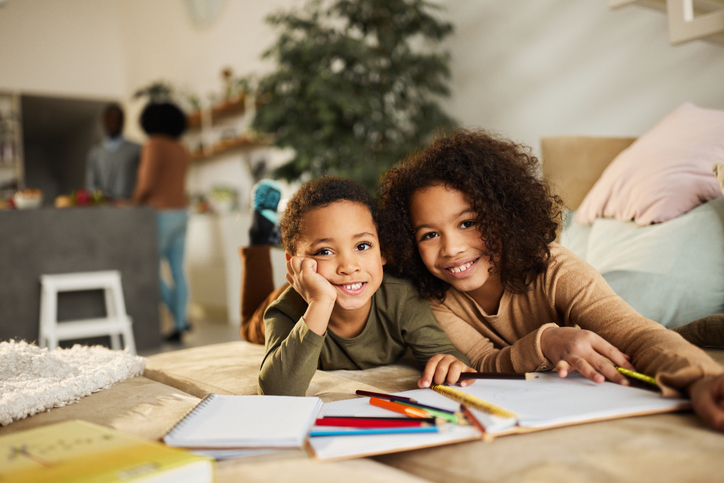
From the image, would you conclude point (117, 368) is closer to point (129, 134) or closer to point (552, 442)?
point (552, 442)

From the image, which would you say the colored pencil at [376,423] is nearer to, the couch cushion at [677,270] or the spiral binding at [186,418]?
the spiral binding at [186,418]

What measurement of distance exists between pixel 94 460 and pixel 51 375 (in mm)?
491

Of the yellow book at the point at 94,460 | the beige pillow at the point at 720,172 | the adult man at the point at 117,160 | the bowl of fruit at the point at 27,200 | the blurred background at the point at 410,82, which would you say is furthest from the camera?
the adult man at the point at 117,160

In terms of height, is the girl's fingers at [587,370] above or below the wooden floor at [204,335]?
above

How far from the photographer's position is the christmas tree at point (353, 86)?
236cm

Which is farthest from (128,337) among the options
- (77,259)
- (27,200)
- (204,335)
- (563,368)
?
(563,368)

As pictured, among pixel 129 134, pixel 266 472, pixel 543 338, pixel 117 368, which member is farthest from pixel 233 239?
pixel 129 134

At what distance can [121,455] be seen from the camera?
0.45m

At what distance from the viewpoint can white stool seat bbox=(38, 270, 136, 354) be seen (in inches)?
92.0

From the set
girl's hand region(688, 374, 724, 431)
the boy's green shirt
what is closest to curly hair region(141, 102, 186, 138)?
the boy's green shirt

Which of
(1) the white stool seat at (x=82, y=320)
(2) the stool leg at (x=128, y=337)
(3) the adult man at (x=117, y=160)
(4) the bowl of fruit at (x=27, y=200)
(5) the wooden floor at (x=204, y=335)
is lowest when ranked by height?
(5) the wooden floor at (x=204, y=335)

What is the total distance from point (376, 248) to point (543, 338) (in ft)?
1.03

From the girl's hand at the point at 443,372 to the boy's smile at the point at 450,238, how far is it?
0.20 meters

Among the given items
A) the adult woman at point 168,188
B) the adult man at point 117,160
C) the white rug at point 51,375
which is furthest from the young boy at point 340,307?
the adult man at point 117,160
